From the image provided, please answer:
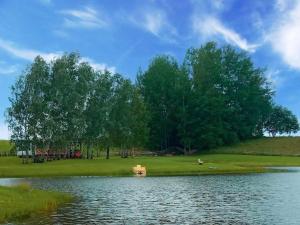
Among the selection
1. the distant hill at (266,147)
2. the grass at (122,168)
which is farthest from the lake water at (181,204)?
the distant hill at (266,147)

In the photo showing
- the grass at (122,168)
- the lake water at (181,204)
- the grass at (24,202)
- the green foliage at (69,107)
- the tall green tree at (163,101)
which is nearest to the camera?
the lake water at (181,204)

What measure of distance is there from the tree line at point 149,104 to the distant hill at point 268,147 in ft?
15.8

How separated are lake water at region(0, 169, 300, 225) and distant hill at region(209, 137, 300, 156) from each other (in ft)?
261

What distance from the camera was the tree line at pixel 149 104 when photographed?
346 feet

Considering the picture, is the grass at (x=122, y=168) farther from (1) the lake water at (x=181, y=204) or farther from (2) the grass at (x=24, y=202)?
(2) the grass at (x=24, y=202)

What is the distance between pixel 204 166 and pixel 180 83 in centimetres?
7036

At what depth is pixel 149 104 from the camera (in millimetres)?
157000

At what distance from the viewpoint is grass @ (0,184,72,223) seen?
1332 inches

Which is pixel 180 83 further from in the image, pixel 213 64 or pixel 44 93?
pixel 44 93

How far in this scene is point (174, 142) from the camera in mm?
163875

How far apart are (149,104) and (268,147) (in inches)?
1446

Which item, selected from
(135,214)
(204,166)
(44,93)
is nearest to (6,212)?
(135,214)

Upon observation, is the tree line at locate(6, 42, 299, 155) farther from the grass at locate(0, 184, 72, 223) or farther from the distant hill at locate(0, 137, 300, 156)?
the grass at locate(0, 184, 72, 223)

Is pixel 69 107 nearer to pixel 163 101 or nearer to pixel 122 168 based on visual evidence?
pixel 122 168
